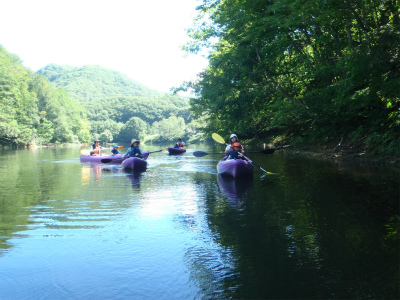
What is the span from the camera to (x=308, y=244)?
17.5 feet

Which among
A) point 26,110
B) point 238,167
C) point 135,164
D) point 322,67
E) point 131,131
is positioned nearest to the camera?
point 238,167

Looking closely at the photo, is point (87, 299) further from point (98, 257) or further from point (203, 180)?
point (203, 180)

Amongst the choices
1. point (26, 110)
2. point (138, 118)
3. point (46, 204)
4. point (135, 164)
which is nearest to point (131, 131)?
point (138, 118)

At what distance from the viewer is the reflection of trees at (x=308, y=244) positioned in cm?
396

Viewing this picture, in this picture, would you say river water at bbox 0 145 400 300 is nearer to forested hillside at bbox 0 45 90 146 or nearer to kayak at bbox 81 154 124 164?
kayak at bbox 81 154 124 164

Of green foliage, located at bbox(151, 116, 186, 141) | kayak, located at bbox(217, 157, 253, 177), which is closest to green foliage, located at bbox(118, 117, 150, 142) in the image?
green foliage, located at bbox(151, 116, 186, 141)

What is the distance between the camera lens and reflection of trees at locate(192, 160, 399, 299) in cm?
396

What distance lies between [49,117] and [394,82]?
215 ft

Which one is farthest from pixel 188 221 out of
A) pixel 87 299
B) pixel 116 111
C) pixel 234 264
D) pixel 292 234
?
pixel 116 111

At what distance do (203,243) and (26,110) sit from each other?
5674 centimetres

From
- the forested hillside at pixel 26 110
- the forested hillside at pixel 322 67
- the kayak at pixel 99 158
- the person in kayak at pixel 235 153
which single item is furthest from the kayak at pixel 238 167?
the forested hillside at pixel 26 110

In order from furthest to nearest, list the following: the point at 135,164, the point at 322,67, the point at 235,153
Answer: the point at 135,164, the point at 322,67, the point at 235,153

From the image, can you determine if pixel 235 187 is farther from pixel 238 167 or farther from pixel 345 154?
pixel 345 154

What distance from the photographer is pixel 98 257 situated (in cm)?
498
